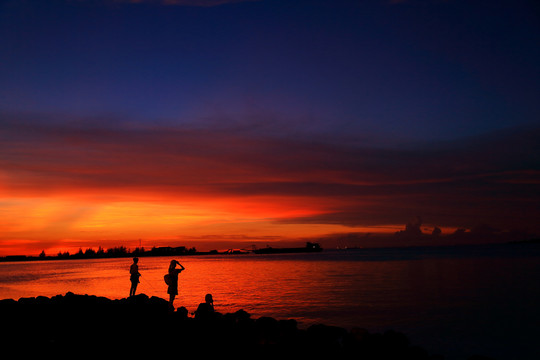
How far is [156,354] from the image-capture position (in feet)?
36.7

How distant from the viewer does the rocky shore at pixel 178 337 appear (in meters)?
11.5

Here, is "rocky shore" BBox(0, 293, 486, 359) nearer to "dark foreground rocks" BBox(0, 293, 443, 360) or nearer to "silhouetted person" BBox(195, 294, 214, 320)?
"dark foreground rocks" BBox(0, 293, 443, 360)

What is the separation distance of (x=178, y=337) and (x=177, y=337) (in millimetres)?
31

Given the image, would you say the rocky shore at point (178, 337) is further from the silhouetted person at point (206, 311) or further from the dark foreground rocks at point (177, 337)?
the silhouetted person at point (206, 311)

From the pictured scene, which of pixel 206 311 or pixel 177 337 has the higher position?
pixel 206 311

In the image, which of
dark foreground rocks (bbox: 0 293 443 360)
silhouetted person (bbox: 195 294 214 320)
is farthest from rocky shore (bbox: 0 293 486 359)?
silhouetted person (bbox: 195 294 214 320)

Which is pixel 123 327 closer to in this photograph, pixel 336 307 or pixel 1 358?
pixel 1 358

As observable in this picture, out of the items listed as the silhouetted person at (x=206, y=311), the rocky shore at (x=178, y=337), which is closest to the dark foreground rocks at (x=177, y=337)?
the rocky shore at (x=178, y=337)

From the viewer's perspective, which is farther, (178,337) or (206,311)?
(206,311)

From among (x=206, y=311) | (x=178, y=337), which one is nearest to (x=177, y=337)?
(x=178, y=337)

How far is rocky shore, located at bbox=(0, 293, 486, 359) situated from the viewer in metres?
11.5

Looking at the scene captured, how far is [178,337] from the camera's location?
13.1m

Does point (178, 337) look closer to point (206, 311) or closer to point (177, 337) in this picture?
point (177, 337)

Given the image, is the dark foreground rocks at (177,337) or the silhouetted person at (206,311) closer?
the dark foreground rocks at (177,337)
